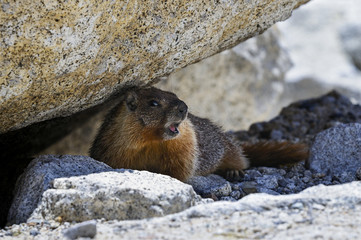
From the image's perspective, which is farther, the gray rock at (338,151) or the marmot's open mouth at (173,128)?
the gray rock at (338,151)

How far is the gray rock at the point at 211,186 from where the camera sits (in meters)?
4.05

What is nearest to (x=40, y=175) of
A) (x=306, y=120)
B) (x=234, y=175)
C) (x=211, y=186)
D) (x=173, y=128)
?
(x=173, y=128)

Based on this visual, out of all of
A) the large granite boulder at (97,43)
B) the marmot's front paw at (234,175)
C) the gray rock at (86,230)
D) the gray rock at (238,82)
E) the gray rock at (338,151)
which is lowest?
the gray rock at (86,230)

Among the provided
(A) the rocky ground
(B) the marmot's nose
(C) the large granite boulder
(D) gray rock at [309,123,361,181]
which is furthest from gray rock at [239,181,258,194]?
(C) the large granite boulder

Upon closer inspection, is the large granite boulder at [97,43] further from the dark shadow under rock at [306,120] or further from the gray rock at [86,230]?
the dark shadow under rock at [306,120]

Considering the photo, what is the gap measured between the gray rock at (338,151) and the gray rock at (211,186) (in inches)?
32.2

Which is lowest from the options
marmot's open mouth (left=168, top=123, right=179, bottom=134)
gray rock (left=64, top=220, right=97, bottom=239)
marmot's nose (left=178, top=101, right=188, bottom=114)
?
gray rock (left=64, top=220, right=97, bottom=239)

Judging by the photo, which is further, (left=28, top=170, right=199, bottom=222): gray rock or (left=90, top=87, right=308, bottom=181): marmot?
(left=90, top=87, right=308, bottom=181): marmot

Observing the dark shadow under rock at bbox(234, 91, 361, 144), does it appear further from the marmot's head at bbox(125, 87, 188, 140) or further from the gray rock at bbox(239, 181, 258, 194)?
the marmot's head at bbox(125, 87, 188, 140)

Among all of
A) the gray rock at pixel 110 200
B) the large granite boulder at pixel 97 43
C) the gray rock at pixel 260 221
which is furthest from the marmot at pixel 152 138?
the gray rock at pixel 260 221

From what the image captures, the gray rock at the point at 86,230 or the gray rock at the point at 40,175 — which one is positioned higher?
the gray rock at the point at 40,175

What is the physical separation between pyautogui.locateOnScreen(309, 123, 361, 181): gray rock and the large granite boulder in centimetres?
103

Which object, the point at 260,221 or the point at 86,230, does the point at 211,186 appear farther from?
the point at 86,230

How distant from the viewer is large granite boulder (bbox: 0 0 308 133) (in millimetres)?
3203
